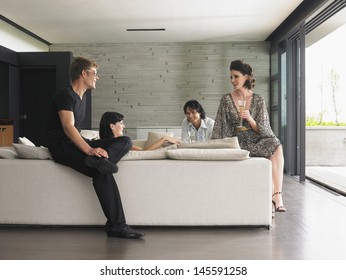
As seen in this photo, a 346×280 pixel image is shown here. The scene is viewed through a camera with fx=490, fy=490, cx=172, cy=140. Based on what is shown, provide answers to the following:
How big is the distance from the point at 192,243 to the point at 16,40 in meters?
6.52

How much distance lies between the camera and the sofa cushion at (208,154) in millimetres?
3633

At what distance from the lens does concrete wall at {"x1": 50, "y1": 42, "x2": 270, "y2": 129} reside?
9.80 metres

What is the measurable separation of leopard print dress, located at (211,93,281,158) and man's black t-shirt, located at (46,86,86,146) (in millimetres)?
1183

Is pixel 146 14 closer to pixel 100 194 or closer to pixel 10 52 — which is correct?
pixel 10 52

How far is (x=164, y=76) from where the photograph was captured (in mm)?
9891

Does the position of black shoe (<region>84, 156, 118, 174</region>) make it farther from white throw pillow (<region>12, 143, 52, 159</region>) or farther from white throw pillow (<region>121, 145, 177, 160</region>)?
white throw pillow (<region>12, 143, 52, 159</region>)

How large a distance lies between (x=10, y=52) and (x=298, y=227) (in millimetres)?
6063

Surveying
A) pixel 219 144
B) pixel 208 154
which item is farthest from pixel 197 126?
pixel 208 154

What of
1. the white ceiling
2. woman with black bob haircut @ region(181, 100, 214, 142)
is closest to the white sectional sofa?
woman with black bob haircut @ region(181, 100, 214, 142)

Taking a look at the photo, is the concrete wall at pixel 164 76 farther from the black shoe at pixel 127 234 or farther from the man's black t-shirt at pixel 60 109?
the black shoe at pixel 127 234

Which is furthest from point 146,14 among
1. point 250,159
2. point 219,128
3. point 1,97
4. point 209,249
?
point 209,249

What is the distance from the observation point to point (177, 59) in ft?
32.4

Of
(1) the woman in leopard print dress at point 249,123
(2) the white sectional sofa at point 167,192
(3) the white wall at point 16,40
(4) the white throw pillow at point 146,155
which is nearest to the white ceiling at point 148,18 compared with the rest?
(3) the white wall at point 16,40

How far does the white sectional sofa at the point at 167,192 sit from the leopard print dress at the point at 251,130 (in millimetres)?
418
